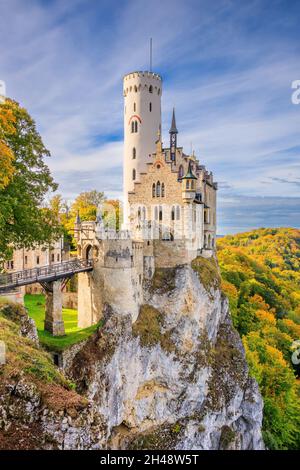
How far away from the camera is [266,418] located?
43406mm

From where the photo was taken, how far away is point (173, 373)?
99.6 feet

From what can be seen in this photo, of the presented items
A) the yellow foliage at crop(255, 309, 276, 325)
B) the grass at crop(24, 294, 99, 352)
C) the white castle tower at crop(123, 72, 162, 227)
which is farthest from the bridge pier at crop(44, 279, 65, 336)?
the yellow foliage at crop(255, 309, 276, 325)

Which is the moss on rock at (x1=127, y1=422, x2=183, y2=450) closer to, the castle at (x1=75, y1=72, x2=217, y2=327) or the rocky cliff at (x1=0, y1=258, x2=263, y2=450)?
the rocky cliff at (x1=0, y1=258, x2=263, y2=450)

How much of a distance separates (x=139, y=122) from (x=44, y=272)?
18861mm

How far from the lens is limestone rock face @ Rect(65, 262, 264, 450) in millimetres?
25328

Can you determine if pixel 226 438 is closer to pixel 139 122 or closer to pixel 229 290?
pixel 229 290

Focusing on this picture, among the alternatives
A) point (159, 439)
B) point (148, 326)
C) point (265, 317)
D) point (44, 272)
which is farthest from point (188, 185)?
point (265, 317)

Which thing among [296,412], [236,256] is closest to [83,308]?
[296,412]

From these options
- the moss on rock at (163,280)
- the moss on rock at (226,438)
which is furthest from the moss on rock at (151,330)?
the moss on rock at (226,438)

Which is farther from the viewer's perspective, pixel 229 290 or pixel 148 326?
pixel 229 290

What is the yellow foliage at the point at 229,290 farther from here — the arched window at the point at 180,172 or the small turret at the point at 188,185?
the small turret at the point at 188,185

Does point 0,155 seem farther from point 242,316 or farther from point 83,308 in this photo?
point 242,316

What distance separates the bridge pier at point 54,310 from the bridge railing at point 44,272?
82cm

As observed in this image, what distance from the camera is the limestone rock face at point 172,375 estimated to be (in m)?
25.3
